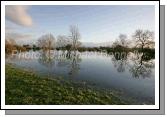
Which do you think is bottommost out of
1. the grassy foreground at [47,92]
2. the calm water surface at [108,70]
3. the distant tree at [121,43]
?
the grassy foreground at [47,92]

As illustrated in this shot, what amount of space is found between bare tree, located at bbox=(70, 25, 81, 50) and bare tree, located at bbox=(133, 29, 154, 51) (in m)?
0.79

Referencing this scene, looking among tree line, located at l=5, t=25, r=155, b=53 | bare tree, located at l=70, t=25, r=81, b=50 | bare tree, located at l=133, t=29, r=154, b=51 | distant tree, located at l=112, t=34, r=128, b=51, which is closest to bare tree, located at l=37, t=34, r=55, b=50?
tree line, located at l=5, t=25, r=155, b=53

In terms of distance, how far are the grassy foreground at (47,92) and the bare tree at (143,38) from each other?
80 cm

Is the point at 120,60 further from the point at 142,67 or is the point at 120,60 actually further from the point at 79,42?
the point at 79,42

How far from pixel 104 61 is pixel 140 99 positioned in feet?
2.39

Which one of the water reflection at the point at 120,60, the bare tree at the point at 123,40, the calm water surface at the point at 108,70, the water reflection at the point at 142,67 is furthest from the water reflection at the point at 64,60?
the water reflection at the point at 142,67

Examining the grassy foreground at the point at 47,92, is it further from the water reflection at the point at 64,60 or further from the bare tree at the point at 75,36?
the bare tree at the point at 75,36

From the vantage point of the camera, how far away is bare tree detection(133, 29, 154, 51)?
4129mm

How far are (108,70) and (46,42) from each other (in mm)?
967

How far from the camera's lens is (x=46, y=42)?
428cm

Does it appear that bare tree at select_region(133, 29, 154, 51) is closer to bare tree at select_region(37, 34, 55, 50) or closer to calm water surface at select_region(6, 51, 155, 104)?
calm water surface at select_region(6, 51, 155, 104)

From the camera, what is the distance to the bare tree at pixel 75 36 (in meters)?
4.21

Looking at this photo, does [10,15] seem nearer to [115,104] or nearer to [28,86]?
[28,86]

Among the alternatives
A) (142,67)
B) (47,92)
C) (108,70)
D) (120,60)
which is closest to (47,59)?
(47,92)
